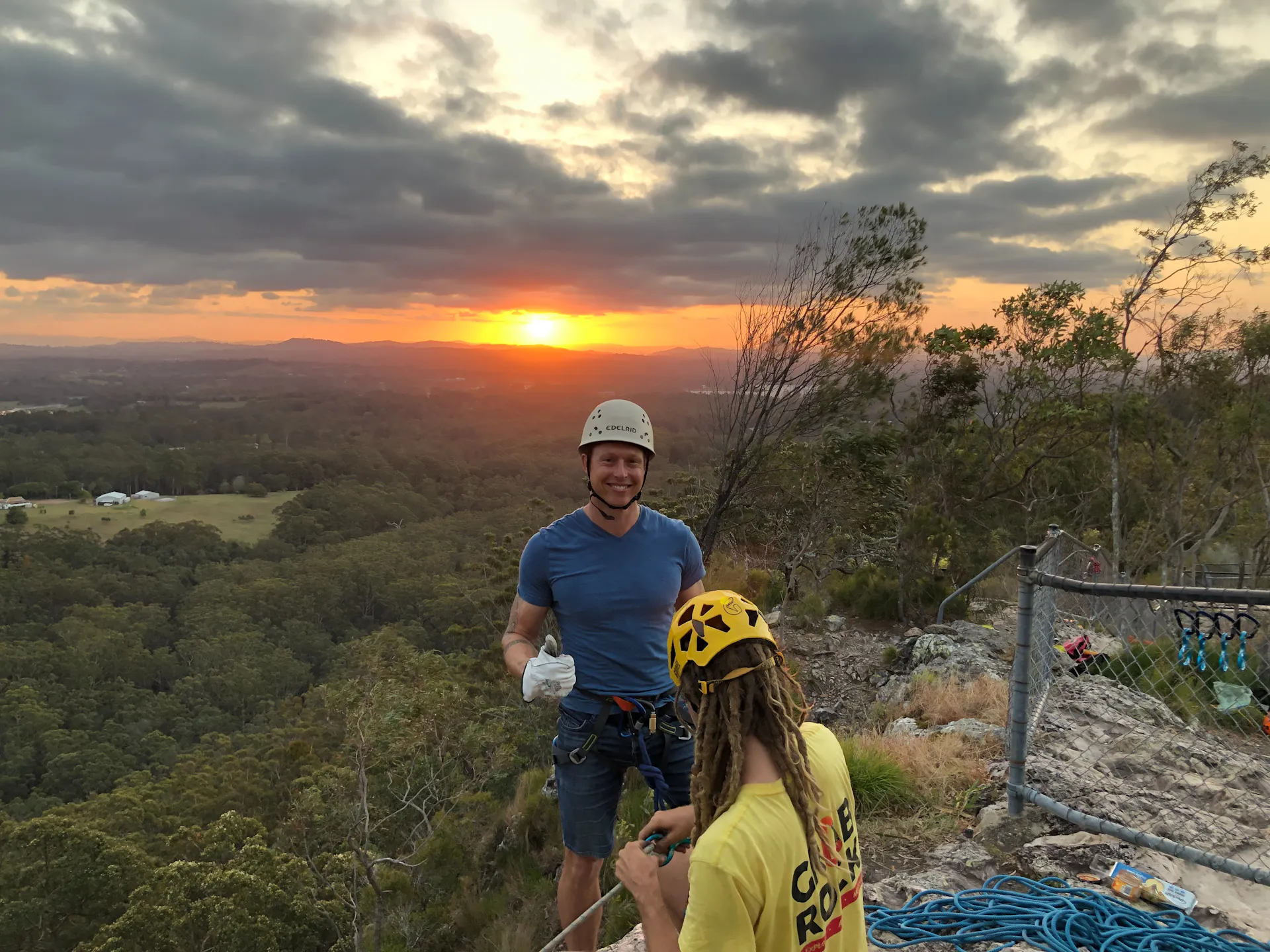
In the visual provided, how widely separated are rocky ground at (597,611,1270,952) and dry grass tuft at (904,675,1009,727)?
0.28 meters

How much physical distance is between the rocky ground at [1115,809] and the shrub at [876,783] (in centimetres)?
32

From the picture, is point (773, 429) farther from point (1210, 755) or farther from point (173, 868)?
point (173, 868)

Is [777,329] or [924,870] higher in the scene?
[777,329]

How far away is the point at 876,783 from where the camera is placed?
158 inches

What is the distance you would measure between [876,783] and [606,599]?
252cm

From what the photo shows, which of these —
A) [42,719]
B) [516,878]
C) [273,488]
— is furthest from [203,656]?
[273,488]

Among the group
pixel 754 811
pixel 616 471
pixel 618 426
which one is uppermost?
pixel 618 426

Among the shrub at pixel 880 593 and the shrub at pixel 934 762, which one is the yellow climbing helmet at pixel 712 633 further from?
the shrub at pixel 880 593

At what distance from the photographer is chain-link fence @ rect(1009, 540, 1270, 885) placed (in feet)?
10.1

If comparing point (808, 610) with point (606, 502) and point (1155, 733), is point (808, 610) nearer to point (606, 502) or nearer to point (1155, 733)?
point (1155, 733)


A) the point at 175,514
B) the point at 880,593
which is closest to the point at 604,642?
the point at 880,593

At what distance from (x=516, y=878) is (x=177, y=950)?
10.4 meters

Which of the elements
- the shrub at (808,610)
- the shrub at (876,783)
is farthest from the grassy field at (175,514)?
A: the shrub at (876,783)

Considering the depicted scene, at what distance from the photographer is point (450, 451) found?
12156 centimetres
